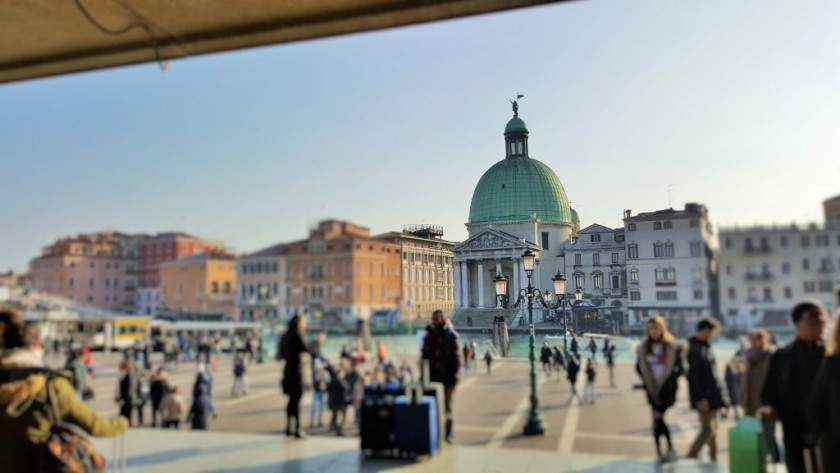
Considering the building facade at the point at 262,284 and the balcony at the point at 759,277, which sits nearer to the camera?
the balcony at the point at 759,277

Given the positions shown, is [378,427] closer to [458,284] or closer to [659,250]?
[458,284]

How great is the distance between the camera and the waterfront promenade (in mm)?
2891

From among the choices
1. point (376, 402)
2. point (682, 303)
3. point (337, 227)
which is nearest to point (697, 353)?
point (682, 303)

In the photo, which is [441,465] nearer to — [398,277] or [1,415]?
[398,277]

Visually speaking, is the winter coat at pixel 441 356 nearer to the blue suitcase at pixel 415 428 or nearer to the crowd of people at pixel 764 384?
the blue suitcase at pixel 415 428

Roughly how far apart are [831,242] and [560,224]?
4.41 feet

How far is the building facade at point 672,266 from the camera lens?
296cm

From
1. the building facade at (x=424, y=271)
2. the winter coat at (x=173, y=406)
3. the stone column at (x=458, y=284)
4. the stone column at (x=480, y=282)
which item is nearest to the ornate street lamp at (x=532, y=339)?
the stone column at (x=480, y=282)

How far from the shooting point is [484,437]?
11.3ft

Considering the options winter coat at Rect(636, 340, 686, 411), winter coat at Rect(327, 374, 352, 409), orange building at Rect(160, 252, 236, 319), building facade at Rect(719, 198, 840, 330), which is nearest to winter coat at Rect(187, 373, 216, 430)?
orange building at Rect(160, 252, 236, 319)

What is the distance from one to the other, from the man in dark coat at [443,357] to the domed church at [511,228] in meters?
0.18

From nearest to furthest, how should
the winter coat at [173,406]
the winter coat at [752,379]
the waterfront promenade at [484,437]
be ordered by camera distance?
the winter coat at [752,379] → the waterfront promenade at [484,437] → the winter coat at [173,406]

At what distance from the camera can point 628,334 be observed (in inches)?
123

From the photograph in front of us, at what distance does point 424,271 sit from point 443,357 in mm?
620
